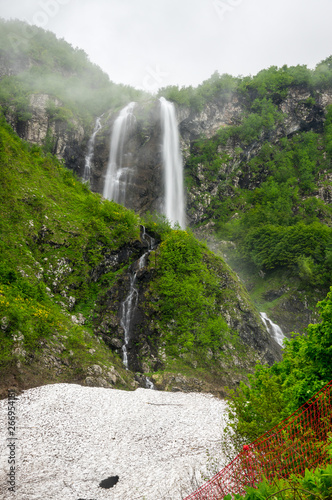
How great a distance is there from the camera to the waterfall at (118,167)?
153 ft

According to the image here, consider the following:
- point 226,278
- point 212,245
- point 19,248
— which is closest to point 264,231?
point 212,245

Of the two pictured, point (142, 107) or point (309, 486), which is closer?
A: point (309, 486)

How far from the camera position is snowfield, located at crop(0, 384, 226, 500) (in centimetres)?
803

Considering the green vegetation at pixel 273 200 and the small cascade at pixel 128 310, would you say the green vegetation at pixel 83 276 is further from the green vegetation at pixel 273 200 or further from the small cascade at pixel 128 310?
the green vegetation at pixel 273 200

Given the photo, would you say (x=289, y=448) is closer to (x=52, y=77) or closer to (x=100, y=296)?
(x=100, y=296)

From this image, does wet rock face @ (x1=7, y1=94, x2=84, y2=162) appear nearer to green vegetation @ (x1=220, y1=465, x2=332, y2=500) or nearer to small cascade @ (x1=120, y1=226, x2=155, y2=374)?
small cascade @ (x1=120, y1=226, x2=155, y2=374)

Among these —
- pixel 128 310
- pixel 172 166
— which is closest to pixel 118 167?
pixel 172 166

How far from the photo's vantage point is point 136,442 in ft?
35.1

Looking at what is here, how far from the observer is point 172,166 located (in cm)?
5406

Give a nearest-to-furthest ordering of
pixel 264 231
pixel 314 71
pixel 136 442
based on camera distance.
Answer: pixel 136 442 → pixel 264 231 → pixel 314 71

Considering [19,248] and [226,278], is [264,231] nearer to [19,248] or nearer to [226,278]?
[226,278]

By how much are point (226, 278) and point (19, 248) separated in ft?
59.5

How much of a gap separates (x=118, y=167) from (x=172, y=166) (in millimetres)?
10628

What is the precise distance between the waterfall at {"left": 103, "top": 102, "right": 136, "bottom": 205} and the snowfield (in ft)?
114
